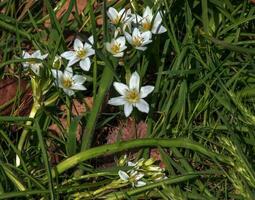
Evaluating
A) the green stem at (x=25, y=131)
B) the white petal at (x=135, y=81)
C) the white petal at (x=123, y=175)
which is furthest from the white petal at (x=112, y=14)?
the white petal at (x=123, y=175)

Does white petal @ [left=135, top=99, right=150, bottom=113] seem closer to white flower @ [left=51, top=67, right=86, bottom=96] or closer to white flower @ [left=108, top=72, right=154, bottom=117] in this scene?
white flower @ [left=108, top=72, right=154, bottom=117]

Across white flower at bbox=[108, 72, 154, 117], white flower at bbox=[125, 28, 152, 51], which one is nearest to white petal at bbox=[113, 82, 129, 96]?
white flower at bbox=[108, 72, 154, 117]

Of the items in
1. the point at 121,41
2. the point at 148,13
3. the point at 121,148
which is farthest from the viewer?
the point at 148,13

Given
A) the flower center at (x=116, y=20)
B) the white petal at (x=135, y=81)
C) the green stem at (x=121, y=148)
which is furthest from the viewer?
the flower center at (x=116, y=20)

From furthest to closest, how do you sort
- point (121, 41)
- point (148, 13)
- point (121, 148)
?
1. point (148, 13)
2. point (121, 41)
3. point (121, 148)

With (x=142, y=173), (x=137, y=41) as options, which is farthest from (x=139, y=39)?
(x=142, y=173)

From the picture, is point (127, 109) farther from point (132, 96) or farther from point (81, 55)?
point (81, 55)

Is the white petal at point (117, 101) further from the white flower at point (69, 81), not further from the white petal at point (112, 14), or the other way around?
the white petal at point (112, 14)

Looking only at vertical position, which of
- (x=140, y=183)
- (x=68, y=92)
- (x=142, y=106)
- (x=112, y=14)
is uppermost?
(x=112, y=14)
